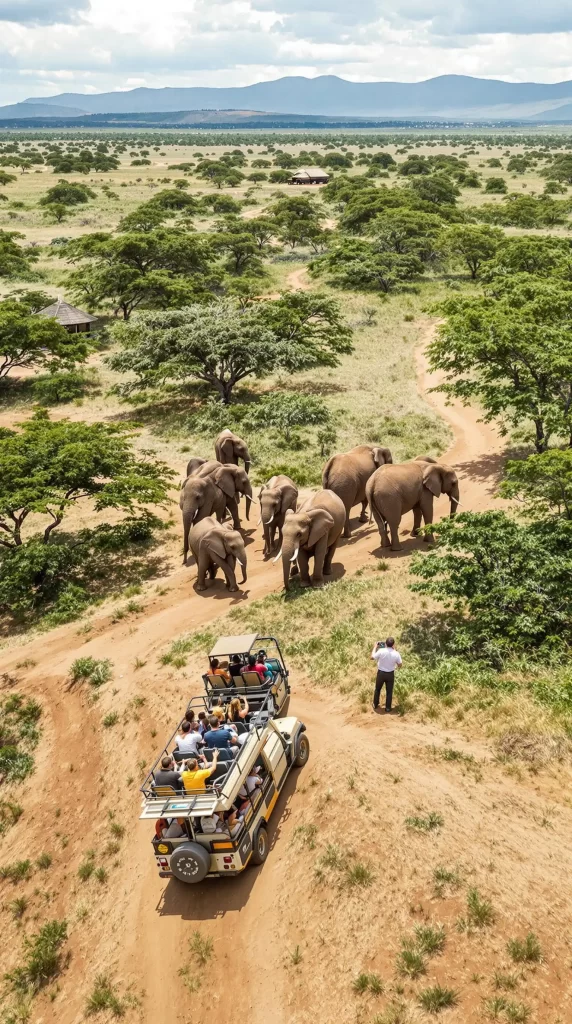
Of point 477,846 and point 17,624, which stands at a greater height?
point 477,846

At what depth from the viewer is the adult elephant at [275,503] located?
71.4 feet

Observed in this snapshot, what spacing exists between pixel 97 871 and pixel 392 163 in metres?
160

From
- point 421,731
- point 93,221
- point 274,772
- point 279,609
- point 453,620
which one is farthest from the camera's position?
point 93,221

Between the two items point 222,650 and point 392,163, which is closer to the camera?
point 222,650

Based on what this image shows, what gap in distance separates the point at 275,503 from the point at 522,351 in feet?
40.0

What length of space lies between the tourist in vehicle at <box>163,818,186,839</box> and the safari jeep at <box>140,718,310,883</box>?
24 millimetres

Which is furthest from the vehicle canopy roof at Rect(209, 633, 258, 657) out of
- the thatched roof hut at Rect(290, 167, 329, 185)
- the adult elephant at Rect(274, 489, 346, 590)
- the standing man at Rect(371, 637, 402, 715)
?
the thatched roof hut at Rect(290, 167, 329, 185)

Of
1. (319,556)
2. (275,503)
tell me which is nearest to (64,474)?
(275,503)

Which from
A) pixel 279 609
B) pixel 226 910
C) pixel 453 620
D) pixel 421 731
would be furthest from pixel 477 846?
pixel 279 609

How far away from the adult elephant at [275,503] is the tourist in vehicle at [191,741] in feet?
32.8

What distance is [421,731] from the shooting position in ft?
44.0

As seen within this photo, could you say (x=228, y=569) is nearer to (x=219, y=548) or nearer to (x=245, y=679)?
(x=219, y=548)

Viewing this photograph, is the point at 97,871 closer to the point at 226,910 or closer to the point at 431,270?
the point at 226,910

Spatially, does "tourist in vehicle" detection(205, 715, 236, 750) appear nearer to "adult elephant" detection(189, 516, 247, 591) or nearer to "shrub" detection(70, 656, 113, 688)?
"shrub" detection(70, 656, 113, 688)
